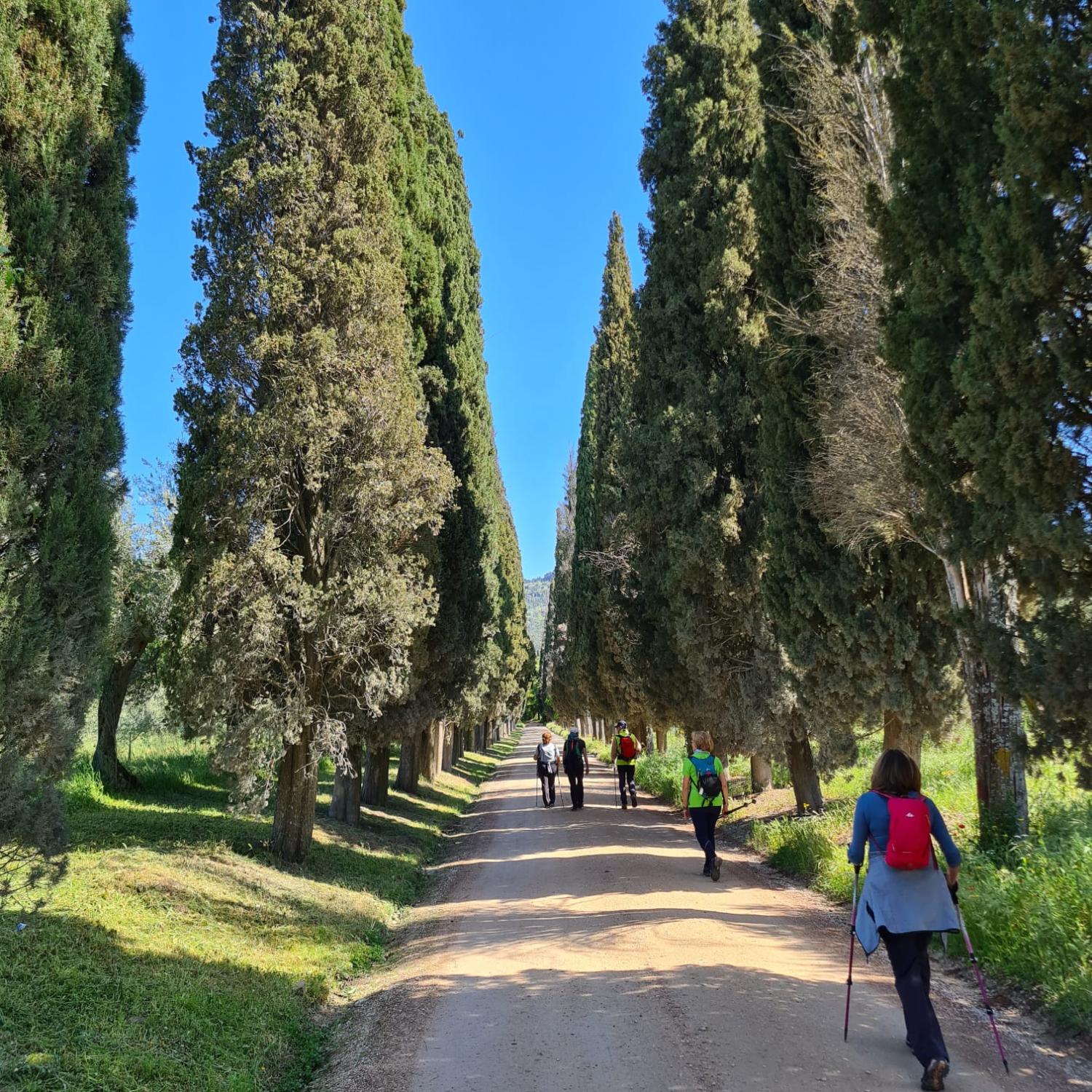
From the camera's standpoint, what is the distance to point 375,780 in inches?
694

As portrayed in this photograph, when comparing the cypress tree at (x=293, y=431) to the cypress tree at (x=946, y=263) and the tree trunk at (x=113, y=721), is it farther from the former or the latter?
the cypress tree at (x=946, y=263)

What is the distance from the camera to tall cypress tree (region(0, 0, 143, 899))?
4.98 m

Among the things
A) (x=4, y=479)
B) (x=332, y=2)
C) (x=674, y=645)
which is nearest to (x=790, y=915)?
(x=4, y=479)

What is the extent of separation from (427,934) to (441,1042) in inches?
137

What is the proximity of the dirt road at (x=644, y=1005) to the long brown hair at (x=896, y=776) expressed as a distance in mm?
1394

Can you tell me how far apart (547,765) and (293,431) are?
12.7 metres

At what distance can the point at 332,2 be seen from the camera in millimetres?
11492

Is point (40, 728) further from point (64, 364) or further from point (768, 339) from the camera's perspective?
point (768, 339)

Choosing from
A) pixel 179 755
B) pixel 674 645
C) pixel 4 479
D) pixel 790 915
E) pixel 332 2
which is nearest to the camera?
pixel 4 479

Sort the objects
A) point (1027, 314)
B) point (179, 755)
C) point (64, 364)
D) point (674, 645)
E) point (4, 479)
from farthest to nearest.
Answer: point (179, 755) < point (674, 645) < point (64, 364) < point (4, 479) < point (1027, 314)

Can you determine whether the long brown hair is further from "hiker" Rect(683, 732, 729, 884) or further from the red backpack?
"hiker" Rect(683, 732, 729, 884)

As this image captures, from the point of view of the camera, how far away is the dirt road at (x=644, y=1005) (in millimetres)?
4344

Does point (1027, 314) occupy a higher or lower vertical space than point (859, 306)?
lower

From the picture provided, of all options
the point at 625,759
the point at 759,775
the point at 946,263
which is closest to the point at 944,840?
the point at 946,263
